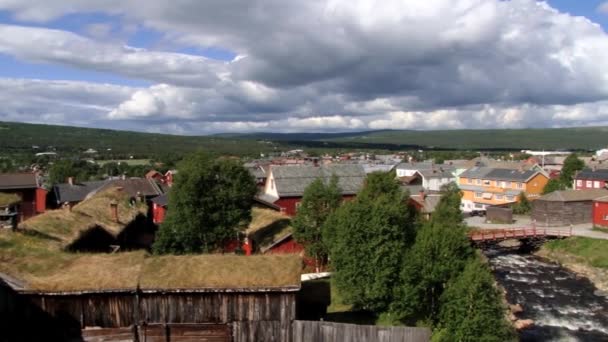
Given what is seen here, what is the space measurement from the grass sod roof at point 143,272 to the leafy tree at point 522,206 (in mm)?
60716

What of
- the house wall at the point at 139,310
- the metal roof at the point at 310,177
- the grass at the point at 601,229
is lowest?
the grass at the point at 601,229

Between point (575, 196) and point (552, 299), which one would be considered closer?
point (552, 299)

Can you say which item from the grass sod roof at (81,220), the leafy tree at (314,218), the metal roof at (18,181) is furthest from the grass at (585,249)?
the metal roof at (18,181)

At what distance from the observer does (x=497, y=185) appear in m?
78.5

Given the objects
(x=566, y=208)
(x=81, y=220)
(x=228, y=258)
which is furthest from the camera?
(x=566, y=208)

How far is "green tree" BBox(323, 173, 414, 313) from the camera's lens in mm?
23344

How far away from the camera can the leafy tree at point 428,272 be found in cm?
2261

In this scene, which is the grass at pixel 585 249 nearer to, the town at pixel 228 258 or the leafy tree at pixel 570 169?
the town at pixel 228 258

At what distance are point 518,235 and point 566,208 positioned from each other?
10.8 metres

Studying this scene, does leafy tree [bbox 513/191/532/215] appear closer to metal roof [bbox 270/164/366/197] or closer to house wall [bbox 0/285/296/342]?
metal roof [bbox 270/164/366/197]

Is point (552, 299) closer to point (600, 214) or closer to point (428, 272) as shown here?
point (428, 272)

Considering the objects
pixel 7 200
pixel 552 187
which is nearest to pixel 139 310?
pixel 7 200

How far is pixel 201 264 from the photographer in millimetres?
16484

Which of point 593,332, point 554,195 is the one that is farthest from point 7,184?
point 554,195
